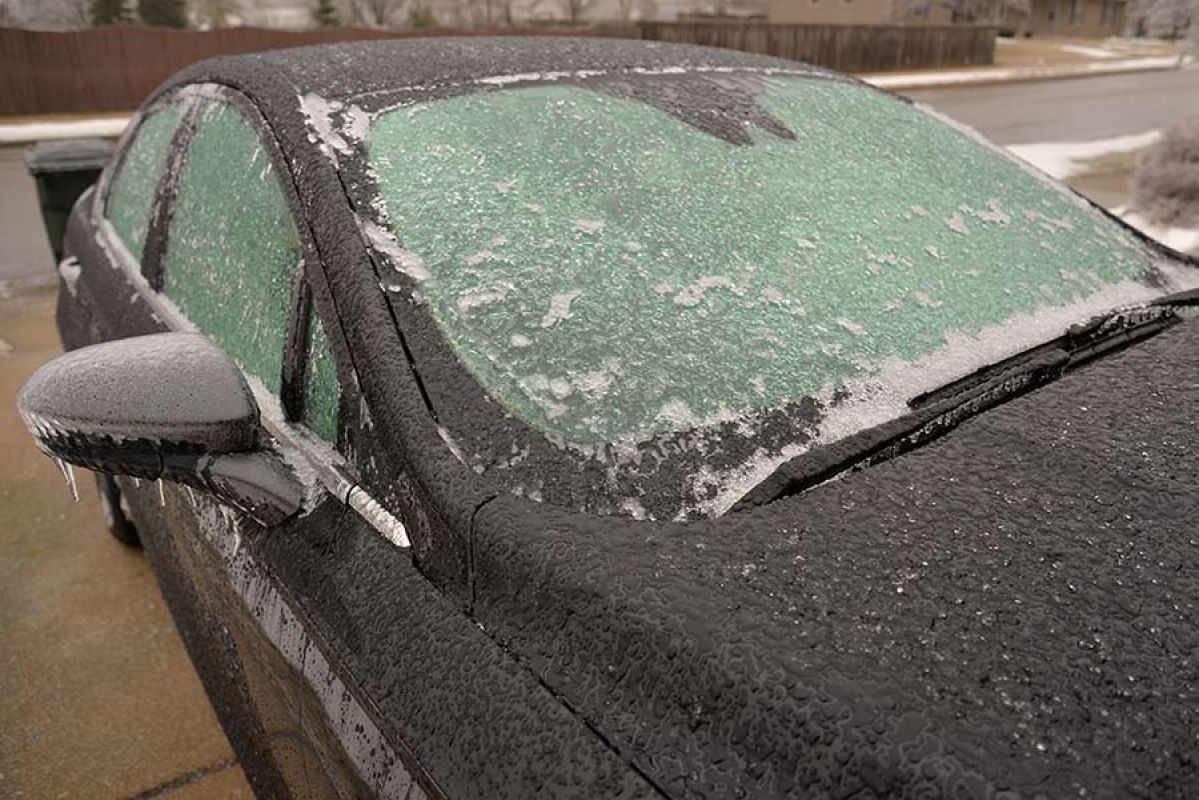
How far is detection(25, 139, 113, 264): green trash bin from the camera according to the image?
496cm

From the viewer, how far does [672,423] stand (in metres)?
1.22

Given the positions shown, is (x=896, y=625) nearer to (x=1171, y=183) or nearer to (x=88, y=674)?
(x=88, y=674)

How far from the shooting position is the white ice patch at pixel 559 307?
4.28 ft

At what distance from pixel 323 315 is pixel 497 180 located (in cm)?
36

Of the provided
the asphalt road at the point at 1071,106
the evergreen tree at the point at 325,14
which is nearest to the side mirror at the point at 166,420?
the asphalt road at the point at 1071,106

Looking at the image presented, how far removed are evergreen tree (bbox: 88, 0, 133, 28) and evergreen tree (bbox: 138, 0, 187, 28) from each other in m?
0.44

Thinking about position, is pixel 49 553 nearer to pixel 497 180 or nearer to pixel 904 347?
pixel 497 180

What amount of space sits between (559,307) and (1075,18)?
6727 centimetres

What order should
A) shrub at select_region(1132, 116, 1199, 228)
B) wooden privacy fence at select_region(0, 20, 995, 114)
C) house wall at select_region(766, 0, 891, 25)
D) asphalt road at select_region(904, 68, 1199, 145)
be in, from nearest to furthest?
Answer: shrub at select_region(1132, 116, 1199, 228) < asphalt road at select_region(904, 68, 1199, 145) < wooden privacy fence at select_region(0, 20, 995, 114) < house wall at select_region(766, 0, 891, 25)

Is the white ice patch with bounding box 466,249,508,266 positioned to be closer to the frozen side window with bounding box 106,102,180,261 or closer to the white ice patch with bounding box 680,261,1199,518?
the white ice patch with bounding box 680,261,1199,518

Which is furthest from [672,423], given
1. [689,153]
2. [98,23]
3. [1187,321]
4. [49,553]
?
[98,23]

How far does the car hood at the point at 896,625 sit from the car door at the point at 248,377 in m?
0.38

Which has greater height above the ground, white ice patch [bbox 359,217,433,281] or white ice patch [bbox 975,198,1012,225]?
white ice patch [bbox 359,217,433,281]

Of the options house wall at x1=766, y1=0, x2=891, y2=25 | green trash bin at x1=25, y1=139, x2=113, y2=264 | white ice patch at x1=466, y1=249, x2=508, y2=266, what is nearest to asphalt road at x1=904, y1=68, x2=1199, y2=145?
green trash bin at x1=25, y1=139, x2=113, y2=264
